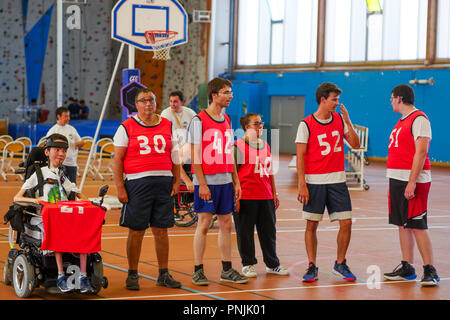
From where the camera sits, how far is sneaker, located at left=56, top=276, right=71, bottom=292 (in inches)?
211

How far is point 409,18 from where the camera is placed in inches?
966

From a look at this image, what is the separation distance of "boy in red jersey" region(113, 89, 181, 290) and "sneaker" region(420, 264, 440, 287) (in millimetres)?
2189

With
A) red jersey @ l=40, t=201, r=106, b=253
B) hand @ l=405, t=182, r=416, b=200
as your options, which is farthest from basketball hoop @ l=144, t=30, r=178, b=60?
red jersey @ l=40, t=201, r=106, b=253

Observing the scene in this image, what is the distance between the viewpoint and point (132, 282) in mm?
5859

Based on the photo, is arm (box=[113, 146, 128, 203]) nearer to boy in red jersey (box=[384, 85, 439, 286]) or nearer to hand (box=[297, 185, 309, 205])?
hand (box=[297, 185, 309, 205])

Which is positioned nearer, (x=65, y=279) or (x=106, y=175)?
(x=65, y=279)

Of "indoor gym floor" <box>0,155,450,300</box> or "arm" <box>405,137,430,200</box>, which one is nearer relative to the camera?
"indoor gym floor" <box>0,155,450,300</box>

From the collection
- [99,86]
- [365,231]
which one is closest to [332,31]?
[99,86]

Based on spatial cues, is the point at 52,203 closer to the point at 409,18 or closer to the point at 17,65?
the point at 409,18

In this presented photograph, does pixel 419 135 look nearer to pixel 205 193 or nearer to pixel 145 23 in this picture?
pixel 205 193

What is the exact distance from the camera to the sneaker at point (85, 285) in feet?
17.7

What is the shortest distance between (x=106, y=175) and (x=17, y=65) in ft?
40.2

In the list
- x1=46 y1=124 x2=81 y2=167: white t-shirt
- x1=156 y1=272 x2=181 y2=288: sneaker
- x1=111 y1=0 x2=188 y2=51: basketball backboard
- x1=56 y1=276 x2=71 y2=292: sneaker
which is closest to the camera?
x1=56 y1=276 x2=71 y2=292: sneaker

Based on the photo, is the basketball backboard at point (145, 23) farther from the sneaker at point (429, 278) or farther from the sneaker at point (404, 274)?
the sneaker at point (429, 278)
